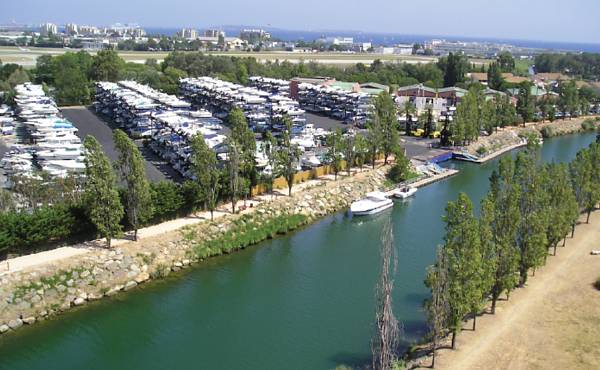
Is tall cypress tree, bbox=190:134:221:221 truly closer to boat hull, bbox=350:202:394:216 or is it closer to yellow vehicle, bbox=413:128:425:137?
boat hull, bbox=350:202:394:216

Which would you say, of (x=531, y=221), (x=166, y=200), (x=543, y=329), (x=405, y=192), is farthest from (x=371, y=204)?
(x=543, y=329)

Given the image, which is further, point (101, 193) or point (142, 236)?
point (142, 236)

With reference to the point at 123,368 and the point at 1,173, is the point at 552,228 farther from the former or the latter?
the point at 1,173

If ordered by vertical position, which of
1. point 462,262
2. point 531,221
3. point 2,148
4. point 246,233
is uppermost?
point 531,221

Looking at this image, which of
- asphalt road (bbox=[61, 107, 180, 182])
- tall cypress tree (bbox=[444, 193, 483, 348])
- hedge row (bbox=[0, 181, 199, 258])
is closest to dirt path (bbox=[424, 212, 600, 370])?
tall cypress tree (bbox=[444, 193, 483, 348])

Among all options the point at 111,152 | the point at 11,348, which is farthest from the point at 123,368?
the point at 111,152

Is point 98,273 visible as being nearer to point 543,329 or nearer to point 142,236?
point 142,236
